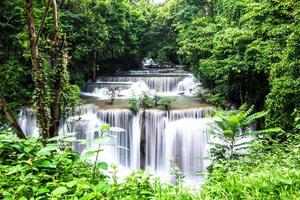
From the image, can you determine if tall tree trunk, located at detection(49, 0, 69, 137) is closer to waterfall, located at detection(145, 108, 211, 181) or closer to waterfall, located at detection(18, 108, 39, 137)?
waterfall, located at detection(145, 108, 211, 181)

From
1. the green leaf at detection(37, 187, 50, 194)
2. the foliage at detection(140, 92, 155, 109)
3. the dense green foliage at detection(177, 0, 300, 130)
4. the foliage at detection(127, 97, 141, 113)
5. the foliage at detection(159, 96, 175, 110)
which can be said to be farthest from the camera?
the foliage at detection(140, 92, 155, 109)

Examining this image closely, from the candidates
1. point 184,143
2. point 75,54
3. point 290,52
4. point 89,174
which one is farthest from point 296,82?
point 75,54

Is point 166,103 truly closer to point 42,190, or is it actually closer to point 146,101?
point 146,101

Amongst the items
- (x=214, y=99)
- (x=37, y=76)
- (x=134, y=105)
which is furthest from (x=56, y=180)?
(x=214, y=99)

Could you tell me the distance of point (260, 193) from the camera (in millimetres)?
2367

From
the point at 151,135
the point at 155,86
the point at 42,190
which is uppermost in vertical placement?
the point at 155,86

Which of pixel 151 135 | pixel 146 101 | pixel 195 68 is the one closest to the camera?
pixel 151 135

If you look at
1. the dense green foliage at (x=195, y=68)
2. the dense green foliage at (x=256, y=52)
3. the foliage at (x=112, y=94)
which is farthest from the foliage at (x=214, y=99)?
the foliage at (x=112, y=94)

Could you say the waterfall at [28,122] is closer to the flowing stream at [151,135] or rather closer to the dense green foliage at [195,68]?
the flowing stream at [151,135]

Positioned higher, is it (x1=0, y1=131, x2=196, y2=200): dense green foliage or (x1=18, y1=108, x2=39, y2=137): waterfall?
(x1=0, y1=131, x2=196, y2=200): dense green foliage

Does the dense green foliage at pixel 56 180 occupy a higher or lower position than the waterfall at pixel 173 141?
higher

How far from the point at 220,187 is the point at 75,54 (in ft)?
42.2

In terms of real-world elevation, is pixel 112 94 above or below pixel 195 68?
below

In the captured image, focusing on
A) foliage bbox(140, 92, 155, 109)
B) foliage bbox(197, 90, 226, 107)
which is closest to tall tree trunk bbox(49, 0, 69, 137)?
foliage bbox(140, 92, 155, 109)
